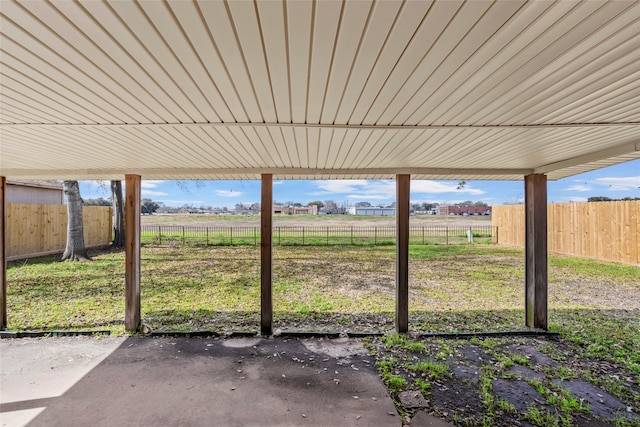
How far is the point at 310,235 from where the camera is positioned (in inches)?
570

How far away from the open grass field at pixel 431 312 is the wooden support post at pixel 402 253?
26cm

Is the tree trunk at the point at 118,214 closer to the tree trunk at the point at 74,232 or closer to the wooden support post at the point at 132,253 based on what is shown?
the tree trunk at the point at 74,232

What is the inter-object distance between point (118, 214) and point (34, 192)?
91.3 inches

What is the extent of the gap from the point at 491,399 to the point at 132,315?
3.87 m

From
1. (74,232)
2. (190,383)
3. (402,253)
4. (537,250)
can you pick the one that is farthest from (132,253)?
(74,232)

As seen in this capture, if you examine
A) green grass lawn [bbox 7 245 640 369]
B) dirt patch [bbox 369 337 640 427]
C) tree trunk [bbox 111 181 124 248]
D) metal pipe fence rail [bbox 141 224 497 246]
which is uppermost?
tree trunk [bbox 111 181 124 248]

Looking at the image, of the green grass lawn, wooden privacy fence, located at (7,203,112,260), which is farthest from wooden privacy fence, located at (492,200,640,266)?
wooden privacy fence, located at (7,203,112,260)

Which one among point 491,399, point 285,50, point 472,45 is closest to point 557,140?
point 472,45

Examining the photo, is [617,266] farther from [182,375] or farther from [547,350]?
[182,375]

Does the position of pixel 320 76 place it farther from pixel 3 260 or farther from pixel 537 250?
pixel 3 260

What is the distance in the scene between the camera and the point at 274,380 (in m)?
2.71

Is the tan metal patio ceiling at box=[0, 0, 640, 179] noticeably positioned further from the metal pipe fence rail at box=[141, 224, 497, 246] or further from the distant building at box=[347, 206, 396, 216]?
the distant building at box=[347, 206, 396, 216]

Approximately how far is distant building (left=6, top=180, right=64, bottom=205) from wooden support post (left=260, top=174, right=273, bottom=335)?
29.3 ft

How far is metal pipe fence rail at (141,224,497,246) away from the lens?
40.2ft
